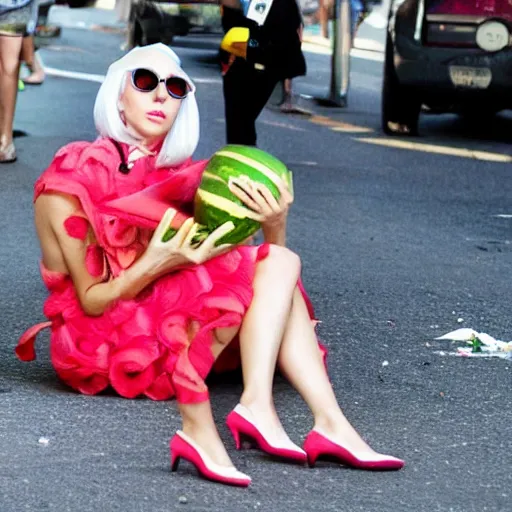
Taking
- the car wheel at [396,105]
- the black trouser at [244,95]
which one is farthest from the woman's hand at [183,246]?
the car wheel at [396,105]

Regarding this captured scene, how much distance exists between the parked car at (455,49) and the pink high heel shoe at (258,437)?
294 inches

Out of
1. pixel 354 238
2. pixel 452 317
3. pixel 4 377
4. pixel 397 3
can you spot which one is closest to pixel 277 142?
pixel 397 3

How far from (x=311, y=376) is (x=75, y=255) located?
807 mm

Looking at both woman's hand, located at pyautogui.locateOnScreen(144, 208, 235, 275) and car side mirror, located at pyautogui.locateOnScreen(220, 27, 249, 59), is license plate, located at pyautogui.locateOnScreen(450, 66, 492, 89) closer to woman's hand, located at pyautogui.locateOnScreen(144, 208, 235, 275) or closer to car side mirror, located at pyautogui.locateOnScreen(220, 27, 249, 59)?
car side mirror, located at pyautogui.locateOnScreen(220, 27, 249, 59)

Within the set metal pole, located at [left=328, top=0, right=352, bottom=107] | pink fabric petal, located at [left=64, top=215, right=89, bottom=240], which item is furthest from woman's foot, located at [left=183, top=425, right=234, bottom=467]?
metal pole, located at [left=328, top=0, right=352, bottom=107]

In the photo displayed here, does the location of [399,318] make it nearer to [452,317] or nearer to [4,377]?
[452,317]

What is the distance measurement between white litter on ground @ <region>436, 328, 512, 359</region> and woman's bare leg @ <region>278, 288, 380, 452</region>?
1.42 m

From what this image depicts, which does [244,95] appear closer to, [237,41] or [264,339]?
[237,41]

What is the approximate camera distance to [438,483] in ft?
14.3

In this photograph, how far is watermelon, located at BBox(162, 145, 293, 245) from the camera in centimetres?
445

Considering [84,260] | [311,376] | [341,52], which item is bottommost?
[341,52]

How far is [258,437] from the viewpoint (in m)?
4.41

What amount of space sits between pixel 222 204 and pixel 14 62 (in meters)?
5.68

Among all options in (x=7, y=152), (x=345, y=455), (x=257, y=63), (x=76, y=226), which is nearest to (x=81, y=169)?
(x=76, y=226)
